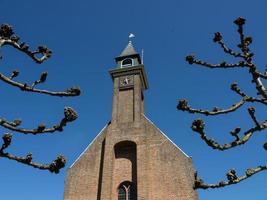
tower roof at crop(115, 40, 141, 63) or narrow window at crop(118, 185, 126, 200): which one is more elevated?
tower roof at crop(115, 40, 141, 63)

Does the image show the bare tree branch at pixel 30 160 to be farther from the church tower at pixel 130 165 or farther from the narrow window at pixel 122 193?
the narrow window at pixel 122 193

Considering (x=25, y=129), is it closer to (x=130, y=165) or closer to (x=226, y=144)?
(x=226, y=144)

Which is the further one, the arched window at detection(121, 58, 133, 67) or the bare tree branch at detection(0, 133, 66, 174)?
the arched window at detection(121, 58, 133, 67)

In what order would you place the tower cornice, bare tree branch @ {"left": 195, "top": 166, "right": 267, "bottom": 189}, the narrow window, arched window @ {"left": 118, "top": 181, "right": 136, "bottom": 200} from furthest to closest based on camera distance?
the tower cornice, the narrow window, arched window @ {"left": 118, "top": 181, "right": 136, "bottom": 200}, bare tree branch @ {"left": 195, "top": 166, "right": 267, "bottom": 189}

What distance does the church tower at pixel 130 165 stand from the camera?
17.7m

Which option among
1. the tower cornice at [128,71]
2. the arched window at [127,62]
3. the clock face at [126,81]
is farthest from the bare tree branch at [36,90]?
the arched window at [127,62]

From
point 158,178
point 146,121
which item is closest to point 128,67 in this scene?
point 146,121

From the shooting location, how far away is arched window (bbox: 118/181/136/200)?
714 inches

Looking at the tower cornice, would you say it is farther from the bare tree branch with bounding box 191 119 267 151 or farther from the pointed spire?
the bare tree branch with bounding box 191 119 267 151

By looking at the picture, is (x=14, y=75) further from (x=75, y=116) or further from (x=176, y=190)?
(x=176, y=190)

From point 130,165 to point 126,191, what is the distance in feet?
5.16

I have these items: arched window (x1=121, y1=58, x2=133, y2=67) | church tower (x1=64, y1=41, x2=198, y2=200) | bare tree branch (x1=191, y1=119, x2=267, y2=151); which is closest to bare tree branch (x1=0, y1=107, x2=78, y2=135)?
bare tree branch (x1=191, y1=119, x2=267, y2=151)

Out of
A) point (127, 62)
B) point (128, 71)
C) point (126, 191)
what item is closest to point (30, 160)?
point (126, 191)

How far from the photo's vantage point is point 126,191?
18.3 m
